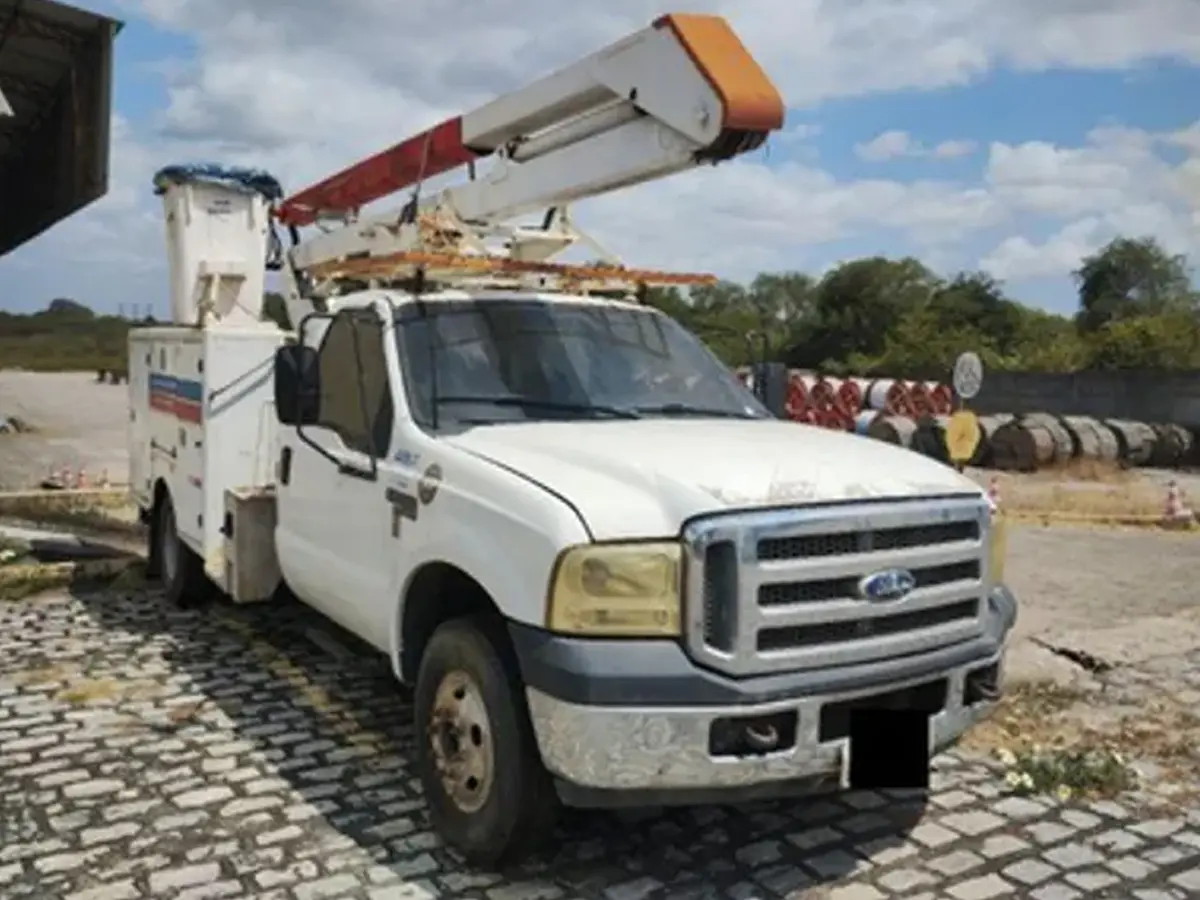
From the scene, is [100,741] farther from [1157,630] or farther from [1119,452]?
[1119,452]

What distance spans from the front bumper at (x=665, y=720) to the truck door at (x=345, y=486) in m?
1.34

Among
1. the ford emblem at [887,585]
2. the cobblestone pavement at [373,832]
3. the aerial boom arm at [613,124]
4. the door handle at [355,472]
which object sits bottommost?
the cobblestone pavement at [373,832]

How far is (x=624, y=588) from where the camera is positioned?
3.49 meters

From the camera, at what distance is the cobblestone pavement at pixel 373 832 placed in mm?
3959

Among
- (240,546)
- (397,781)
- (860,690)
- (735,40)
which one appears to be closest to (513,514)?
A: (860,690)

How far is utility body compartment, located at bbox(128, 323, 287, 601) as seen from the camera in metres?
6.46

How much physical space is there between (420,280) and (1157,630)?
552cm

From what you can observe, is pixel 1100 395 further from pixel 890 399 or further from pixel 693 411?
pixel 693 411

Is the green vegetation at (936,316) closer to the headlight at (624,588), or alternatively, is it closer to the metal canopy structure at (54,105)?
the metal canopy structure at (54,105)

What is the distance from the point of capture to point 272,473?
706 cm

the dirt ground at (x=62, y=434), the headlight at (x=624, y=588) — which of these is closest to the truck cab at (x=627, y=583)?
the headlight at (x=624, y=588)

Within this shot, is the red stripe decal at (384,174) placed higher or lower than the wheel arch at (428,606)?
higher

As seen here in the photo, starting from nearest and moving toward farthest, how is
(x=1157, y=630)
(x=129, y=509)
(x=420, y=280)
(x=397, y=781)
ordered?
(x=397, y=781), (x=420, y=280), (x=1157, y=630), (x=129, y=509)

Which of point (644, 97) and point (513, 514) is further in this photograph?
point (644, 97)
